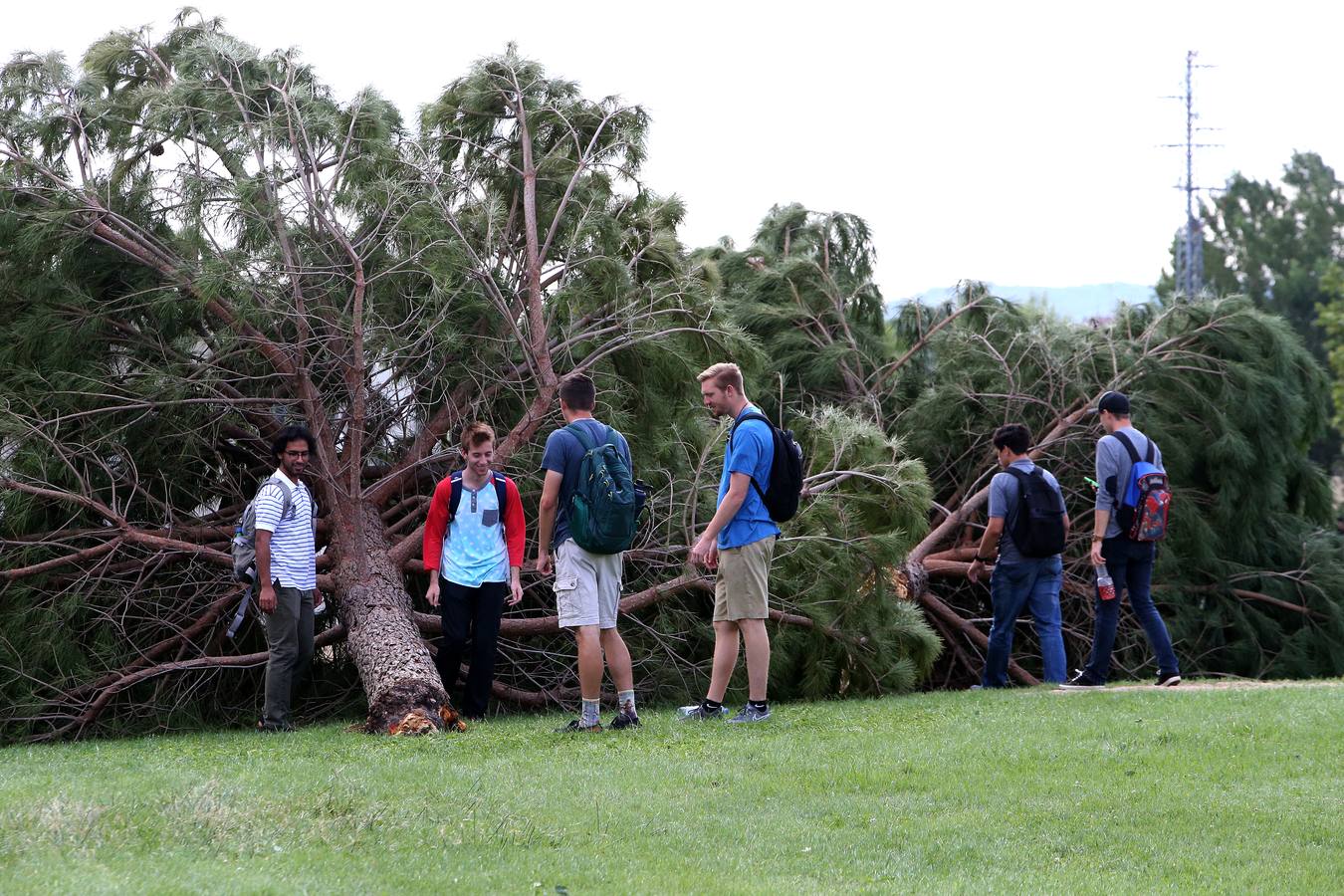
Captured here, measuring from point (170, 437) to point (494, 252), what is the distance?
7.49 ft

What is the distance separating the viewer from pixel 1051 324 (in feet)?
40.3

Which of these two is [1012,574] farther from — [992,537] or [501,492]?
[501,492]

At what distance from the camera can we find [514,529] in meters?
7.41

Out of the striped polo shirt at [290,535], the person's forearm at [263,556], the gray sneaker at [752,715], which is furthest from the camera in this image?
the striped polo shirt at [290,535]

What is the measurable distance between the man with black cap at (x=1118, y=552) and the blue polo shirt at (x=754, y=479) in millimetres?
2740

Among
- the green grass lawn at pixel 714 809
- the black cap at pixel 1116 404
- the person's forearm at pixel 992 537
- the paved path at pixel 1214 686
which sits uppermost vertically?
the black cap at pixel 1116 404

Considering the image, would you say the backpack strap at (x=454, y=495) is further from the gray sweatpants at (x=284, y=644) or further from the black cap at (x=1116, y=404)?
the black cap at (x=1116, y=404)

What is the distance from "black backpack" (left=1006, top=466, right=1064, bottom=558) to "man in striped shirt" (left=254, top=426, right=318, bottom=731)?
4381mm

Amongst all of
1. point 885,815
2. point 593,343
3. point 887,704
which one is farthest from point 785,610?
point 885,815

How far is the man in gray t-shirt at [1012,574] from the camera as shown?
8.91m

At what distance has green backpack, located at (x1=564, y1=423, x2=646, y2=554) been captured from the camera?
6488 mm

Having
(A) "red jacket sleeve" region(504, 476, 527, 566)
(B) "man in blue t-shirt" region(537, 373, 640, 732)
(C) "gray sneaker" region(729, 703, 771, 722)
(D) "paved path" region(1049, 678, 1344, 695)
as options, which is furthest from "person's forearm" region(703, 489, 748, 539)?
(D) "paved path" region(1049, 678, 1344, 695)

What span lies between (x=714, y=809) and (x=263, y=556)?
132 inches

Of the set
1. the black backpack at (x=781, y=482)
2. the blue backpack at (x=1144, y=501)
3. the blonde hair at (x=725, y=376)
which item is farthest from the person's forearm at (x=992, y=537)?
the blonde hair at (x=725, y=376)
